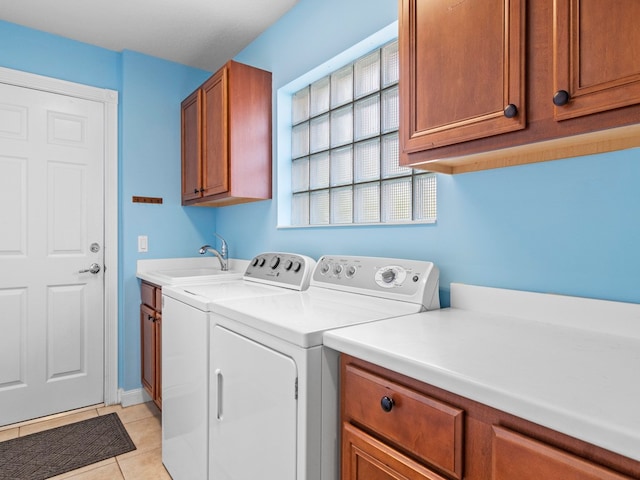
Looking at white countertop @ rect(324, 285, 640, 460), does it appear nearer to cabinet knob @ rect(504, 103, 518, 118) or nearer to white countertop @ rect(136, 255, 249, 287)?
cabinet knob @ rect(504, 103, 518, 118)

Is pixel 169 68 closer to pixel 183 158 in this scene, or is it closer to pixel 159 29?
pixel 159 29

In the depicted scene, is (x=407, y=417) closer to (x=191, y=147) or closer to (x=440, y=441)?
(x=440, y=441)

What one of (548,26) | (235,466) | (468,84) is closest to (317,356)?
(235,466)

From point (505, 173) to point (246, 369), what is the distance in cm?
106

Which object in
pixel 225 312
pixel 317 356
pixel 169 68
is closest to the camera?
pixel 317 356

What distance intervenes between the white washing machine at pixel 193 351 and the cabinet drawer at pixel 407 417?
2.10ft

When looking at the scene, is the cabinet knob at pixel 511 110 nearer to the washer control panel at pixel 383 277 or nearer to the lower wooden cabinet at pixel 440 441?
the washer control panel at pixel 383 277

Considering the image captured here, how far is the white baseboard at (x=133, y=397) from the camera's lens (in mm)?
2656

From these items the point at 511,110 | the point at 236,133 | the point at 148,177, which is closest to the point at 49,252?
the point at 148,177

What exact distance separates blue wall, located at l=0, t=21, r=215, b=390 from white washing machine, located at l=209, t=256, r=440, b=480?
1.59 meters

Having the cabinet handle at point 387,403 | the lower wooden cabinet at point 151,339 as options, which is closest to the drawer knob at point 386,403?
the cabinet handle at point 387,403

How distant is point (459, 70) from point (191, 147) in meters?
2.17

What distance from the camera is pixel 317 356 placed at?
1.00 meters

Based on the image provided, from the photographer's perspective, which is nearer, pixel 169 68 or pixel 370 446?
pixel 370 446
